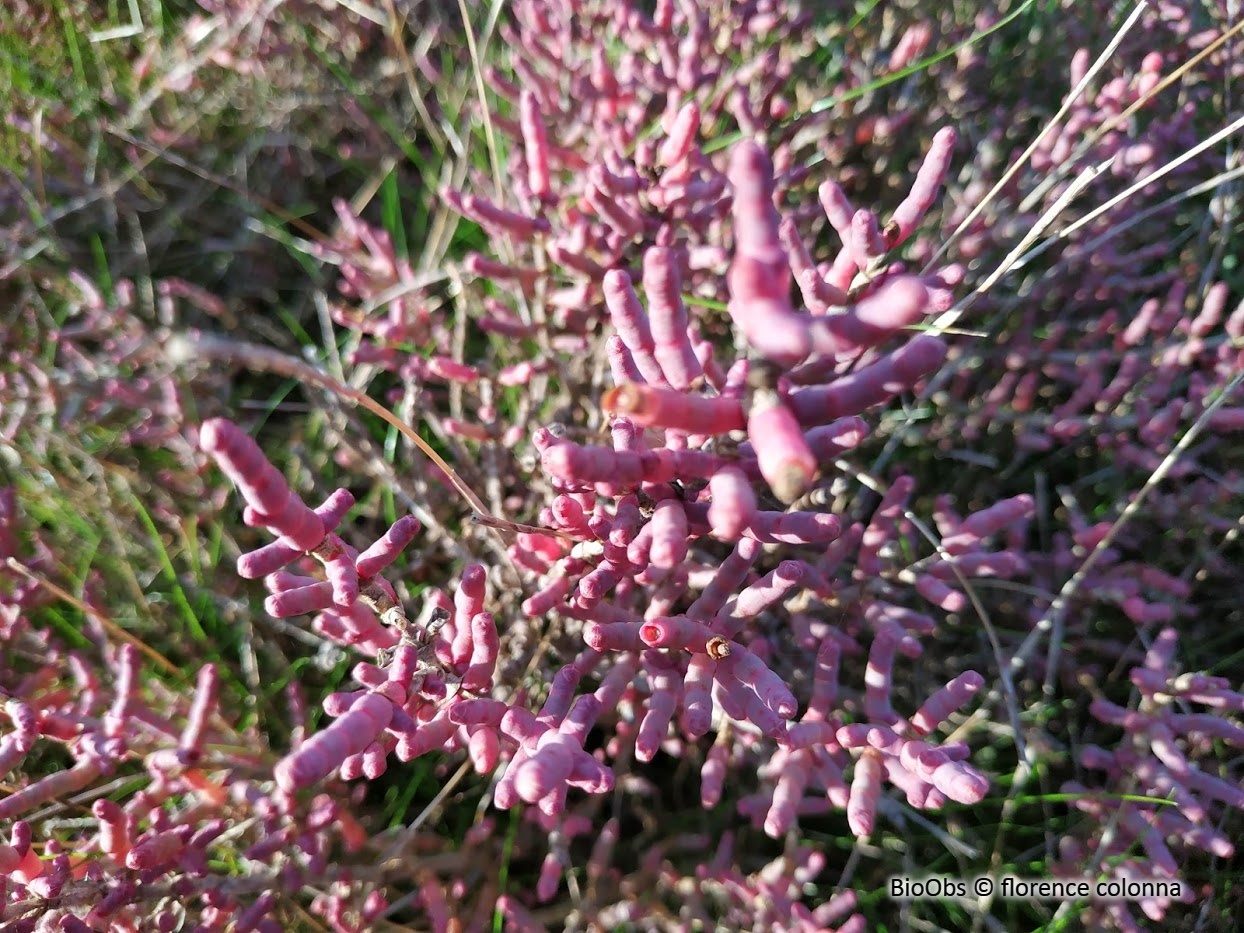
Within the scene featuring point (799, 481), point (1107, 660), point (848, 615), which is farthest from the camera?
point (1107, 660)

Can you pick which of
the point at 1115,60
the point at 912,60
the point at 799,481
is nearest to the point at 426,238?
the point at 912,60

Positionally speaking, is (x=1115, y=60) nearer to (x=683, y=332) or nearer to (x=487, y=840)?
(x=683, y=332)

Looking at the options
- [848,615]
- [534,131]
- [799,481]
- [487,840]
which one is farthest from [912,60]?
[487,840]

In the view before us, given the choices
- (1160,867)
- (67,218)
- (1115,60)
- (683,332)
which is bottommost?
(1160,867)

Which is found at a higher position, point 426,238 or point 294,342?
point 426,238

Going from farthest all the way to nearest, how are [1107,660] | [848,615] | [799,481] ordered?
[1107,660] < [848,615] < [799,481]

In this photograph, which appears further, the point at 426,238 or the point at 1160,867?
the point at 426,238
